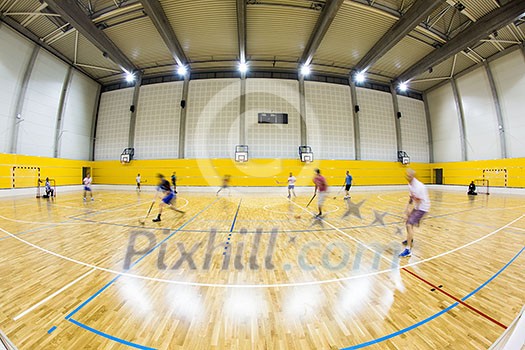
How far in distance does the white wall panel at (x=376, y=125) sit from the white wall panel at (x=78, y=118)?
25.2m

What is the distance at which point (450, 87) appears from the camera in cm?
1825

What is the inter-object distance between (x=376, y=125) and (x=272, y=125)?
10239mm

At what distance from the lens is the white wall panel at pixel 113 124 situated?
59.2 feet

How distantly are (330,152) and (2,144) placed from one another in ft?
77.3

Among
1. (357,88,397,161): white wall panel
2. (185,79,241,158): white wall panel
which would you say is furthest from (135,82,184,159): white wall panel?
(357,88,397,161): white wall panel

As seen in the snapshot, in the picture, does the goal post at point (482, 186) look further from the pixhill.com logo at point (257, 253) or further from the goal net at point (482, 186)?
the pixhill.com logo at point (257, 253)

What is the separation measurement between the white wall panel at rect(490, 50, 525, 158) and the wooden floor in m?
16.2

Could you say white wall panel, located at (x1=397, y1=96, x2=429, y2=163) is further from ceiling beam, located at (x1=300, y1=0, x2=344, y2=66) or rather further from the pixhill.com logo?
the pixhill.com logo

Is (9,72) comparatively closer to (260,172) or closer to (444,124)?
(260,172)

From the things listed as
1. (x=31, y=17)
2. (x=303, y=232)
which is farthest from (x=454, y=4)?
(x=31, y=17)

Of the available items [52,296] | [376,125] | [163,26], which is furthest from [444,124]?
[52,296]

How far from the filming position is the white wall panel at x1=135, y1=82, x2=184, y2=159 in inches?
678

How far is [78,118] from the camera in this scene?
17.2 metres

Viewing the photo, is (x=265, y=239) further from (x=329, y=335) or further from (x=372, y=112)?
(x=372, y=112)
